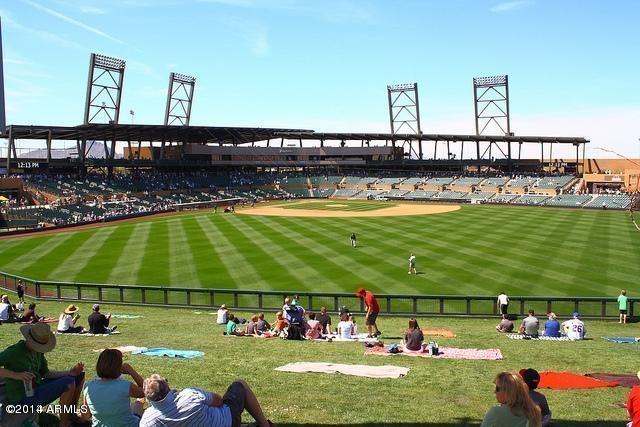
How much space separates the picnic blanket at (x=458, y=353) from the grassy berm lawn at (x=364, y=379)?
1.05ft

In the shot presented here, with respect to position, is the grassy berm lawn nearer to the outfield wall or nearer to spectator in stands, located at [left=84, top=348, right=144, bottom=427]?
spectator in stands, located at [left=84, top=348, right=144, bottom=427]

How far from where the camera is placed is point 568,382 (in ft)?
36.8

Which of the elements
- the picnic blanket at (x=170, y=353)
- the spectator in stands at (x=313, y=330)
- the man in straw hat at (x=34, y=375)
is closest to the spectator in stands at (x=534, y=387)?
the man in straw hat at (x=34, y=375)

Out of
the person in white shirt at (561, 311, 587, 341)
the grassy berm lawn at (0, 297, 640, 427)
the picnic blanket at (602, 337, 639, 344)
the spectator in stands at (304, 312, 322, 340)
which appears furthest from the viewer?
the person in white shirt at (561, 311, 587, 341)

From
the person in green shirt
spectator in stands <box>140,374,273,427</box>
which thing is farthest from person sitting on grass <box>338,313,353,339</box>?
the person in green shirt

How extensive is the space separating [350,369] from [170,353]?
4.48 meters

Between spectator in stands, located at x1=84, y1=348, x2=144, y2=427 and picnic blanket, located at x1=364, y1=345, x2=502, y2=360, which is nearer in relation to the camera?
spectator in stands, located at x1=84, y1=348, x2=144, y2=427

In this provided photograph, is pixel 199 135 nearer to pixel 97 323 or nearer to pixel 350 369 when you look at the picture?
pixel 97 323

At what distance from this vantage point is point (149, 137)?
95.9m

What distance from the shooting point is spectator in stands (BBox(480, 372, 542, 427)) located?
6.24 metres

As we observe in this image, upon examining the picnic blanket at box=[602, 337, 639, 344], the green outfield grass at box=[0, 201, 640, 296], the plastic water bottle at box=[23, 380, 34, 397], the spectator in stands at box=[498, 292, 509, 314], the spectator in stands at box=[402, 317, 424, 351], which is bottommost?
the green outfield grass at box=[0, 201, 640, 296]

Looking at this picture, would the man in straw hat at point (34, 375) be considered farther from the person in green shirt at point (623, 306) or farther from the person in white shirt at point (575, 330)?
the person in green shirt at point (623, 306)

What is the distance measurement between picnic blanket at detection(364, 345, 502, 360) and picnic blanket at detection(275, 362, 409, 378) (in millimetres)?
2175

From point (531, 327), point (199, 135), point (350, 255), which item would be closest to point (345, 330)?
point (531, 327)
